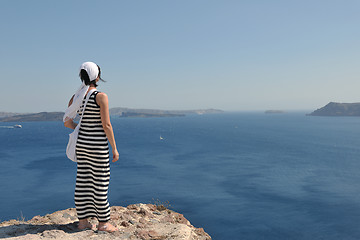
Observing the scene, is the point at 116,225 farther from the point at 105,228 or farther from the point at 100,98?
the point at 100,98

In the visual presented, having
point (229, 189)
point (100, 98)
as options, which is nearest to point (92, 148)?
point (100, 98)

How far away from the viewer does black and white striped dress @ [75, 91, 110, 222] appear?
11.2 ft

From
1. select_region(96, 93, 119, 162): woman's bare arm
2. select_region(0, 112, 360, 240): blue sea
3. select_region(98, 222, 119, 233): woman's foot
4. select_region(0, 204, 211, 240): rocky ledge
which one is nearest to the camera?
select_region(96, 93, 119, 162): woman's bare arm

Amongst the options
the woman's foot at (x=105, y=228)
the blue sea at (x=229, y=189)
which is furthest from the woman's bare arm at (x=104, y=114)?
the blue sea at (x=229, y=189)

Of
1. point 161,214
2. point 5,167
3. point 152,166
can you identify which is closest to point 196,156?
point 152,166

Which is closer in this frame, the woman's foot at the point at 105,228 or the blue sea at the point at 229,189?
the woman's foot at the point at 105,228

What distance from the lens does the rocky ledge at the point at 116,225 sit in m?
3.46

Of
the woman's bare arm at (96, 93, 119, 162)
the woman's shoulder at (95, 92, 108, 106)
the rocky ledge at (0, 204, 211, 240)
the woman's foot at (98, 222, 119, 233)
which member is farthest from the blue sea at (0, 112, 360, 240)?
the woman's shoulder at (95, 92, 108, 106)

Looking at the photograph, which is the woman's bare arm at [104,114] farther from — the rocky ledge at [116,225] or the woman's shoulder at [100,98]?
the rocky ledge at [116,225]

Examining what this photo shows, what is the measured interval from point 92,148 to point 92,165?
0.26 metres

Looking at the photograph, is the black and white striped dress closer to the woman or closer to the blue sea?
the woman

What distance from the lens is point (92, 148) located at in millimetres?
3438

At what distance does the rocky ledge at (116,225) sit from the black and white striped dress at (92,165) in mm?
306

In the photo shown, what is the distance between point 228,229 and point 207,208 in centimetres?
338
